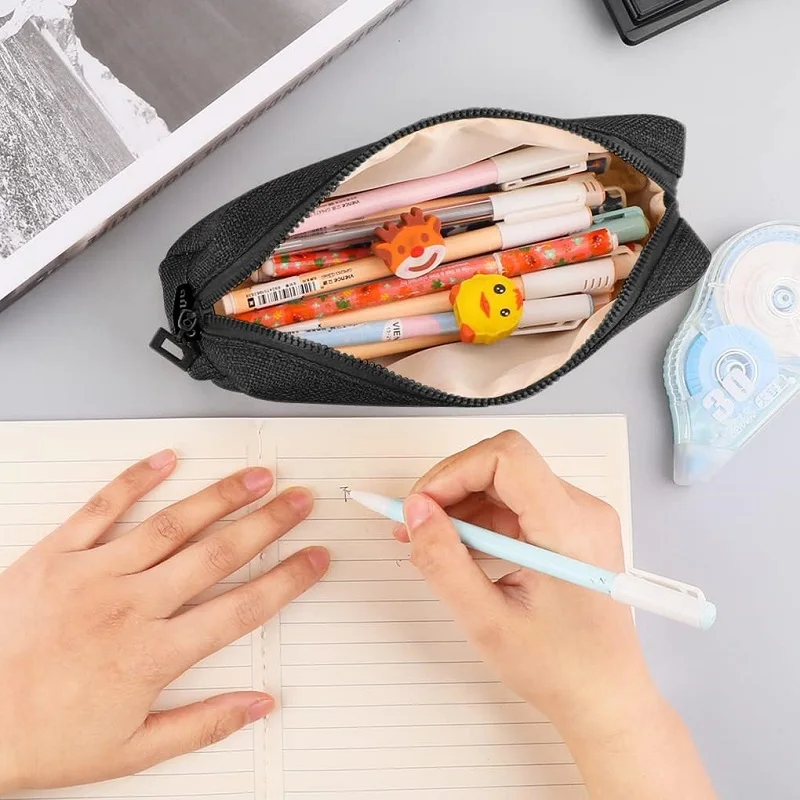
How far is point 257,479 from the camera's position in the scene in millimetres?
604

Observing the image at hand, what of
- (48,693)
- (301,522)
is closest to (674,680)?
(301,522)

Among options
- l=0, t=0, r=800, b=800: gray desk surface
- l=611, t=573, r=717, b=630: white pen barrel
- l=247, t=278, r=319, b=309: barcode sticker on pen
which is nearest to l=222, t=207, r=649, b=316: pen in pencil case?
l=247, t=278, r=319, b=309: barcode sticker on pen

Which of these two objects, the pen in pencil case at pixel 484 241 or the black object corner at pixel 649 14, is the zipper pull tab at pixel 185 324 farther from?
the black object corner at pixel 649 14

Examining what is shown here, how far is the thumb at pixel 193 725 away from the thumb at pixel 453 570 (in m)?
0.18

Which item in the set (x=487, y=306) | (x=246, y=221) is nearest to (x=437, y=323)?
(x=487, y=306)

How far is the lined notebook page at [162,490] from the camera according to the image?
0.61 meters

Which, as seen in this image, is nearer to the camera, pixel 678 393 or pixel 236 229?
pixel 236 229

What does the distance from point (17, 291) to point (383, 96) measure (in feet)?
0.98

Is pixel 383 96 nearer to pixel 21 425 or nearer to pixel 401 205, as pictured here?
pixel 401 205

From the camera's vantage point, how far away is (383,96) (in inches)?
25.3

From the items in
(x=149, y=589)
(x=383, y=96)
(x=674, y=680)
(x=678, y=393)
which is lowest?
(x=674, y=680)

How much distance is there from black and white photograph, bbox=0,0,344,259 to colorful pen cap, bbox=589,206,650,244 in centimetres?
24

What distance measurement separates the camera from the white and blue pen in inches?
17.5

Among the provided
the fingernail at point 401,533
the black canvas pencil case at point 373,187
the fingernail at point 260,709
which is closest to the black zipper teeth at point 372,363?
the black canvas pencil case at point 373,187
